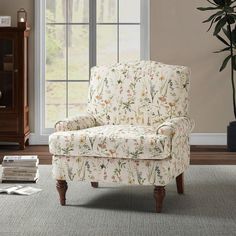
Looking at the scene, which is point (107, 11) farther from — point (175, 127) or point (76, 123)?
point (175, 127)

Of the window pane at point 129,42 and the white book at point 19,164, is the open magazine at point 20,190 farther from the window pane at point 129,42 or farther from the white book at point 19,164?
the window pane at point 129,42

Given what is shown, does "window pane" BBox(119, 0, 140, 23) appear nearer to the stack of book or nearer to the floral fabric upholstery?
the stack of book

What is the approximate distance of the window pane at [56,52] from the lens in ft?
25.3

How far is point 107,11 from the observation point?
7.71m

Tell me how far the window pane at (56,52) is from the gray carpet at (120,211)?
8.06ft

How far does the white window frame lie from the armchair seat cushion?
10.1 feet

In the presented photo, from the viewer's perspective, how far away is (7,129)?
7.30m

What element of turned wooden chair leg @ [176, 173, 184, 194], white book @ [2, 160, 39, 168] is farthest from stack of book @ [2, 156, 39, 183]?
turned wooden chair leg @ [176, 173, 184, 194]

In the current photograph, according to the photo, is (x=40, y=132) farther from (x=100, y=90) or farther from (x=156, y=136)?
(x=156, y=136)

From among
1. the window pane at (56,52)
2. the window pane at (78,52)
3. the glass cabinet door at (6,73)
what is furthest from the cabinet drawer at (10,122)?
the window pane at (78,52)

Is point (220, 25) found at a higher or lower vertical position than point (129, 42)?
higher

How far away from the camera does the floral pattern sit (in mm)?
4406

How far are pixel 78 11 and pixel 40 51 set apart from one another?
64cm

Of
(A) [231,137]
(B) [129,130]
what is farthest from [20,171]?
(A) [231,137]
